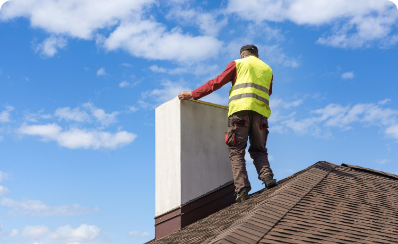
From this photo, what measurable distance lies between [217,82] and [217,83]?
14 millimetres

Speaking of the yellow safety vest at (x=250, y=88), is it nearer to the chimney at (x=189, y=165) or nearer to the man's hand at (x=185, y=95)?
the man's hand at (x=185, y=95)

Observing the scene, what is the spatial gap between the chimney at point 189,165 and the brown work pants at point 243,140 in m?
0.65

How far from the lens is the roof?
14.4ft

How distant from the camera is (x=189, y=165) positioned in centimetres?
659

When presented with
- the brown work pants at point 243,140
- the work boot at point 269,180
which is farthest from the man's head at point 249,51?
the work boot at point 269,180

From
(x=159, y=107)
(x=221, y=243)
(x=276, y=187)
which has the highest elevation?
(x=159, y=107)

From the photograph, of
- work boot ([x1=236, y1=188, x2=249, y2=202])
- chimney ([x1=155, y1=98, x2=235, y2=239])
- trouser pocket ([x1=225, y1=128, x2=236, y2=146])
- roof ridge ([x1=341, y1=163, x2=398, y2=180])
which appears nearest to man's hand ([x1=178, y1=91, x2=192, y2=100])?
chimney ([x1=155, y1=98, x2=235, y2=239])

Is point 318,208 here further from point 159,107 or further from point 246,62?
point 159,107

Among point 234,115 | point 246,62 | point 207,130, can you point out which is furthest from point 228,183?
point 246,62

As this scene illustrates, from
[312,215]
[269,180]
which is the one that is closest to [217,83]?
[269,180]

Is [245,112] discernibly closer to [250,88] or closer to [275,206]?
[250,88]

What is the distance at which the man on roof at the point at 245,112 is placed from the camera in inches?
242

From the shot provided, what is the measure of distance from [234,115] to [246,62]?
76cm

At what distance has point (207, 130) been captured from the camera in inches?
273
